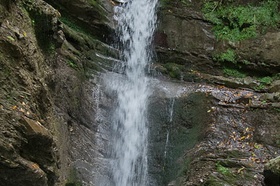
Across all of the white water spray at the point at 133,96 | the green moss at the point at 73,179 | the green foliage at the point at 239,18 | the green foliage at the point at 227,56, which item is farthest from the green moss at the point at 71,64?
the green foliage at the point at 239,18

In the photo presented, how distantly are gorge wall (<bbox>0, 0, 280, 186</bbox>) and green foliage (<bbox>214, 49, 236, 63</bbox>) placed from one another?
3 cm

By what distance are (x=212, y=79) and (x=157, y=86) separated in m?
1.73

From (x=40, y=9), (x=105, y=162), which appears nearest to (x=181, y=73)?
(x=105, y=162)

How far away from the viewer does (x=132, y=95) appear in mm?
9711

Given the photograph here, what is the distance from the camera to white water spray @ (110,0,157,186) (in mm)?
8133

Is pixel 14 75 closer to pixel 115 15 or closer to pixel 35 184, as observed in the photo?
pixel 35 184

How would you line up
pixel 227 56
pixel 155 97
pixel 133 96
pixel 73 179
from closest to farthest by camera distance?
1. pixel 73 179
2. pixel 155 97
3. pixel 133 96
4. pixel 227 56

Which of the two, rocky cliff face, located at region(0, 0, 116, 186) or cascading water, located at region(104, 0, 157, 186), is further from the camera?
cascading water, located at region(104, 0, 157, 186)

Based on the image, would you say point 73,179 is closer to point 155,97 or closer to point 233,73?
point 155,97

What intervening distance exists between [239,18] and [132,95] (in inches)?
182

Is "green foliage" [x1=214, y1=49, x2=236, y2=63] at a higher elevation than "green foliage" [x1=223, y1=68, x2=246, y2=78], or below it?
higher

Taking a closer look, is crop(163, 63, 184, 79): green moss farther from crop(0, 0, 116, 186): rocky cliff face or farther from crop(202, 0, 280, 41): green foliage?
crop(0, 0, 116, 186): rocky cliff face

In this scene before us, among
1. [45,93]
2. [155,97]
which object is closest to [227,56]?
[155,97]

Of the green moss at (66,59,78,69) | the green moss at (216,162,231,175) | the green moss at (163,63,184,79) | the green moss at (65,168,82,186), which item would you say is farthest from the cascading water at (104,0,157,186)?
the green moss at (216,162,231,175)
